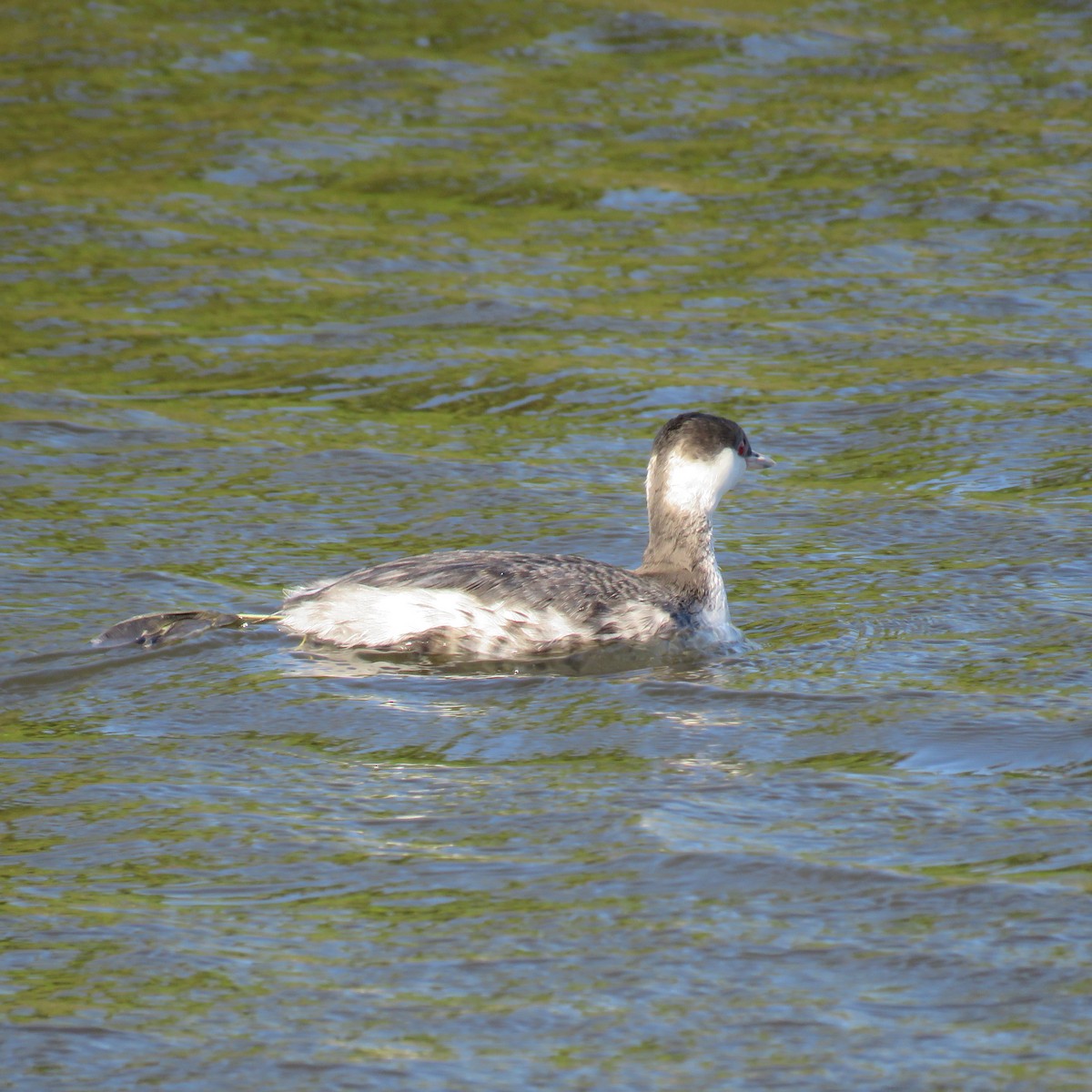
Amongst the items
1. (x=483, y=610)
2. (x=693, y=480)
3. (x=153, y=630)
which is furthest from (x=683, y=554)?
(x=153, y=630)

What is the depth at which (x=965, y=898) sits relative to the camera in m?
5.65

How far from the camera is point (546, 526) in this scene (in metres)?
9.64

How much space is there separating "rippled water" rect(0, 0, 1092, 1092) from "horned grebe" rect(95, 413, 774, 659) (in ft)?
0.41

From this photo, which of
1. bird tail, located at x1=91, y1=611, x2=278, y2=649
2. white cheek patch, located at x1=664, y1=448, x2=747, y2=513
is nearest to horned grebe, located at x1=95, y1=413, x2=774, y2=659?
bird tail, located at x1=91, y1=611, x2=278, y2=649

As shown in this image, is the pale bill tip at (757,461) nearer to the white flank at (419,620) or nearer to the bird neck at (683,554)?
the bird neck at (683,554)

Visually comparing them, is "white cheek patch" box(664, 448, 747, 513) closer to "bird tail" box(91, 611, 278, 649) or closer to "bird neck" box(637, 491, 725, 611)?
"bird neck" box(637, 491, 725, 611)

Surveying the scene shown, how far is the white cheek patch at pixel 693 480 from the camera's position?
8.72 meters

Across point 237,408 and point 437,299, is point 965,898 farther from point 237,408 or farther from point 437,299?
point 437,299

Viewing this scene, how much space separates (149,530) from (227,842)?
11.7 ft

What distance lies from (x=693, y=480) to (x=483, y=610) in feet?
4.22

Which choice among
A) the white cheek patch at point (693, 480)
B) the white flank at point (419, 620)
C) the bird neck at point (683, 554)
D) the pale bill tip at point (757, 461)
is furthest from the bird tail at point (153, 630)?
the pale bill tip at point (757, 461)

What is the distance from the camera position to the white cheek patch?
872 centimetres

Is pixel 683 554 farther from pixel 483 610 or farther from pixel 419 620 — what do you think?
pixel 419 620

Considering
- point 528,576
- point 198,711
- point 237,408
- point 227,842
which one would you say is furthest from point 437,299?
point 227,842
